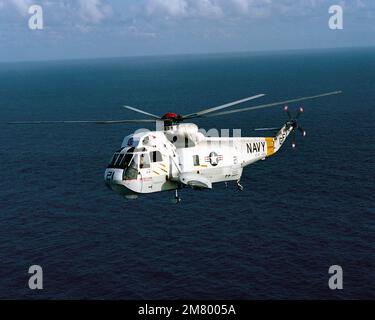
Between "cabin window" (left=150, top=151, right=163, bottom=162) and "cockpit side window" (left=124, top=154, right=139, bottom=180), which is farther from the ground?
"cabin window" (left=150, top=151, right=163, bottom=162)

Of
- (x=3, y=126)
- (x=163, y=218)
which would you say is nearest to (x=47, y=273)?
(x=163, y=218)

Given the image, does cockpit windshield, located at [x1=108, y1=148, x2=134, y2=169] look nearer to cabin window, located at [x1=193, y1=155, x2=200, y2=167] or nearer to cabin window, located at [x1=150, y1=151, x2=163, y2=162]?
cabin window, located at [x1=150, y1=151, x2=163, y2=162]

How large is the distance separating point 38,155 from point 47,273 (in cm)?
6615

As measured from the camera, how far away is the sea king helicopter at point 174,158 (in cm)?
3956

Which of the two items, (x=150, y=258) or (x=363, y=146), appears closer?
(x=150, y=258)

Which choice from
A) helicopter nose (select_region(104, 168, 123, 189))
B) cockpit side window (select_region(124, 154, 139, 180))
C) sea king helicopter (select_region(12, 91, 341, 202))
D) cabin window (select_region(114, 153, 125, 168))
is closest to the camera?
helicopter nose (select_region(104, 168, 123, 189))

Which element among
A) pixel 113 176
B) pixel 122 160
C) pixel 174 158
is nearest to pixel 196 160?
pixel 174 158

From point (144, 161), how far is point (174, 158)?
11.4 feet

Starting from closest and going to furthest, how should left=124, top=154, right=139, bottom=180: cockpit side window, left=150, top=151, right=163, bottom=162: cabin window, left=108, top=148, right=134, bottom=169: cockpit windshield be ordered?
left=124, top=154, right=139, bottom=180: cockpit side window, left=108, top=148, right=134, bottom=169: cockpit windshield, left=150, top=151, right=163, bottom=162: cabin window

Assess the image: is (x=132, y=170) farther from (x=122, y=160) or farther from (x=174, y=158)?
(x=174, y=158)

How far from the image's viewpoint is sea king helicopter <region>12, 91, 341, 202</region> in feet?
130

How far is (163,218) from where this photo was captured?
96500 millimetres

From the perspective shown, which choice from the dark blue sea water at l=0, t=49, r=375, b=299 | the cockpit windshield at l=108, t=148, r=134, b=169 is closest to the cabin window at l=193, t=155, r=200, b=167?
the cockpit windshield at l=108, t=148, r=134, b=169
